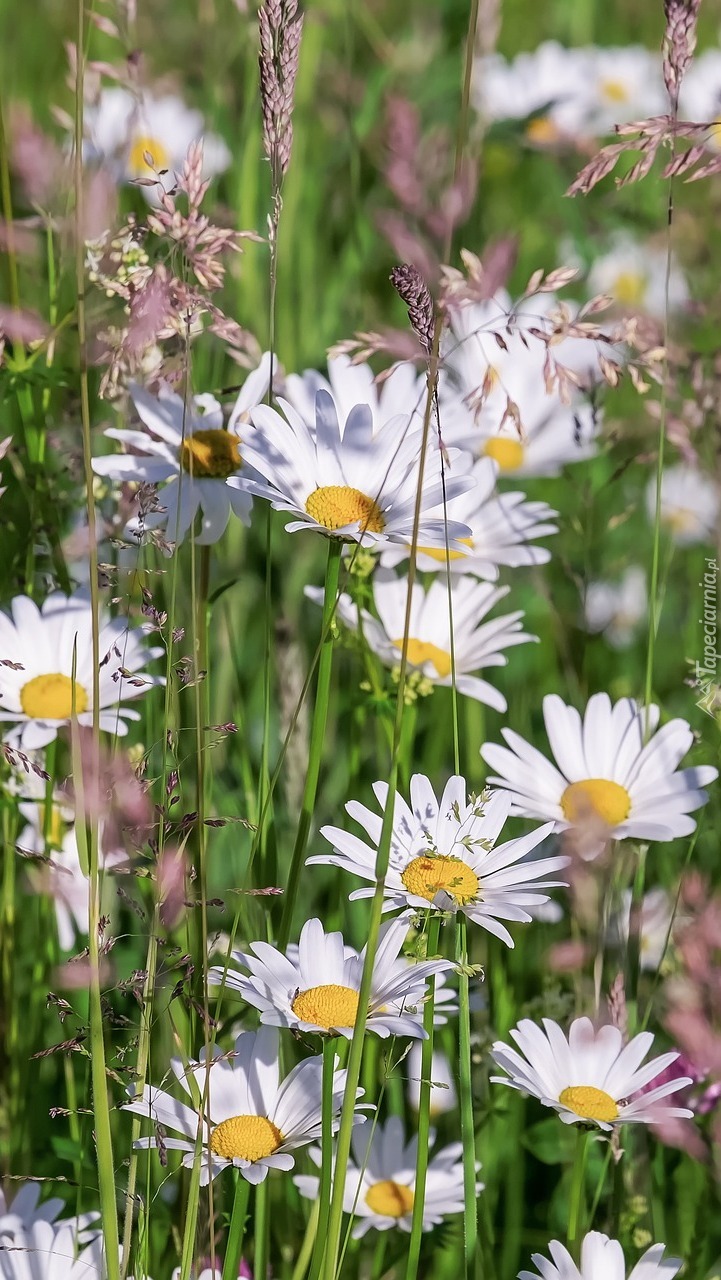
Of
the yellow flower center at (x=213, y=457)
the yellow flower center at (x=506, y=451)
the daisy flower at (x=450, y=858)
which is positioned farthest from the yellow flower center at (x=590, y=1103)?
the yellow flower center at (x=506, y=451)

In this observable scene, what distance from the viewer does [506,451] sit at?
142cm

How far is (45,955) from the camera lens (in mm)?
962

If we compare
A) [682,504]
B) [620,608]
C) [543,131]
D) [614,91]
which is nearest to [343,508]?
[620,608]

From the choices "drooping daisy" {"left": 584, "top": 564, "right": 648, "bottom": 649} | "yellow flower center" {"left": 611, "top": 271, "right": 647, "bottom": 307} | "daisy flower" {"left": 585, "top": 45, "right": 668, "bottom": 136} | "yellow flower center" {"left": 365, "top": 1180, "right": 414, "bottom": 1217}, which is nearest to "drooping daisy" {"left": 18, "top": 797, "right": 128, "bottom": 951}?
"yellow flower center" {"left": 365, "top": 1180, "right": 414, "bottom": 1217}

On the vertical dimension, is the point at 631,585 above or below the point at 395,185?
below

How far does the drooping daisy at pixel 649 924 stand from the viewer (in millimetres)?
920

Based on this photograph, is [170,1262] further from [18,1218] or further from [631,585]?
[631,585]

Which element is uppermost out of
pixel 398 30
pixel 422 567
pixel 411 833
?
pixel 398 30

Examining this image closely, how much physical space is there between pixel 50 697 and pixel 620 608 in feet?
3.38

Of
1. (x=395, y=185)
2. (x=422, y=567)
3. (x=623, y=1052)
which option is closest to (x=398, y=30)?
(x=395, y=185)

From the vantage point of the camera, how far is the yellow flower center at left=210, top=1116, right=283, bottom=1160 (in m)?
0.65

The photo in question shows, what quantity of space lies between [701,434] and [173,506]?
1.71ft

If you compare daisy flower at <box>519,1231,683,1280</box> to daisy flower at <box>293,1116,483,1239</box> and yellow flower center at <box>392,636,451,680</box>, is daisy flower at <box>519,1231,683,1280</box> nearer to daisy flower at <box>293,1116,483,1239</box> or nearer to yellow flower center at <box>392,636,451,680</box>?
daisy flower at <box>293,1116,483,1239</box>

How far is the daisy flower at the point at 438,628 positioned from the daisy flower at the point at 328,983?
283 mm
